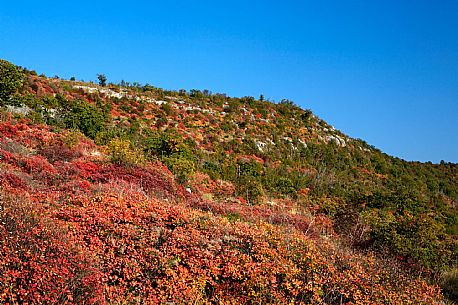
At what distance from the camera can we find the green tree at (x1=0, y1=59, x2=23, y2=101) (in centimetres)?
2216

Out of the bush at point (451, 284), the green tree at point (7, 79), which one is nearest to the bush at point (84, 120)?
the green tree at point (7, 79)

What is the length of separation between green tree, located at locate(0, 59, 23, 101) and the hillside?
0.08 m

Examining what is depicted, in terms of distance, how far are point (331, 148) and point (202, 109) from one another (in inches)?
587

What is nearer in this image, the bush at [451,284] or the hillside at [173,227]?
the hillside at [173,227]

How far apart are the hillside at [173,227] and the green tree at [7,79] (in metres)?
0.08

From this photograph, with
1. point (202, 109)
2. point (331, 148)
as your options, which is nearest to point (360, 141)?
point (331, 148)

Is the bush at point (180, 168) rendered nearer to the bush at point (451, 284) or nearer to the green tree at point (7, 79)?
the green tree at point (7, 79)

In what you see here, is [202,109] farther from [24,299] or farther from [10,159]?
[24,299]

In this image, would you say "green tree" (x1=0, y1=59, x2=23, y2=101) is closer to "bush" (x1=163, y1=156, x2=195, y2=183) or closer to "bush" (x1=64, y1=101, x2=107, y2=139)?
"bush" (x1=64, y1=101, x2=107, y2=139)

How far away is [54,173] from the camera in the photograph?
1319 centimetres

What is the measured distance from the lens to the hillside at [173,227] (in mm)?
6832

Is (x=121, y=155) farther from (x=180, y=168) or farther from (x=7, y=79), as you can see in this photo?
(x=7, y=79)

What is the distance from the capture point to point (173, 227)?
9.68 metres

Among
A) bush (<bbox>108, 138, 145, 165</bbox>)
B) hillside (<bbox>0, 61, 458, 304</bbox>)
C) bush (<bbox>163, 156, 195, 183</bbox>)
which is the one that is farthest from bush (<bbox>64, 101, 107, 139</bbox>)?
bush (<bbox>108, 138, 145, 165</bbox>)
